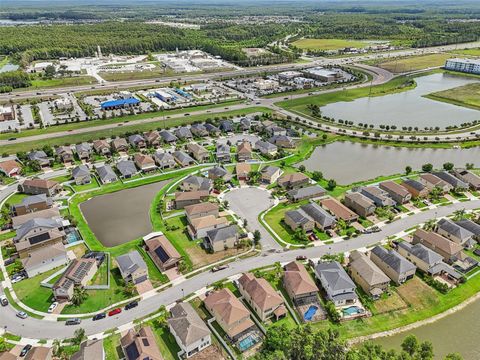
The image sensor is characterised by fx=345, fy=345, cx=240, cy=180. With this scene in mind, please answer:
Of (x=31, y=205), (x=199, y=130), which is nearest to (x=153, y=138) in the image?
(x=199, y=130)

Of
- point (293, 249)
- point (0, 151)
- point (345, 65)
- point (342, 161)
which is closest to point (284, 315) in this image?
point (293, 249)

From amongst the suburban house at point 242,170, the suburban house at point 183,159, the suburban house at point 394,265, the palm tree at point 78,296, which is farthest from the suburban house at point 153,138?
the suburban house at point 394,265

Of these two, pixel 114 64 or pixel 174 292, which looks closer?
pixel 174 292

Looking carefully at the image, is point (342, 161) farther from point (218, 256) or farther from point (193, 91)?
point (193, 91)

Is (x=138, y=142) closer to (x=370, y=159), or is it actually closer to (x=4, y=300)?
(x=4, y=300)

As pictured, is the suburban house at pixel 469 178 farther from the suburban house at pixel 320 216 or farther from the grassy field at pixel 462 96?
the grassy field at pixel 462 96

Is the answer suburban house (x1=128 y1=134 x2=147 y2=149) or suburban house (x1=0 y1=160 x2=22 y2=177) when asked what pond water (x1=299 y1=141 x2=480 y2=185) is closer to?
suburban house (x1=128 y1=134 x2=147 y2=149)
